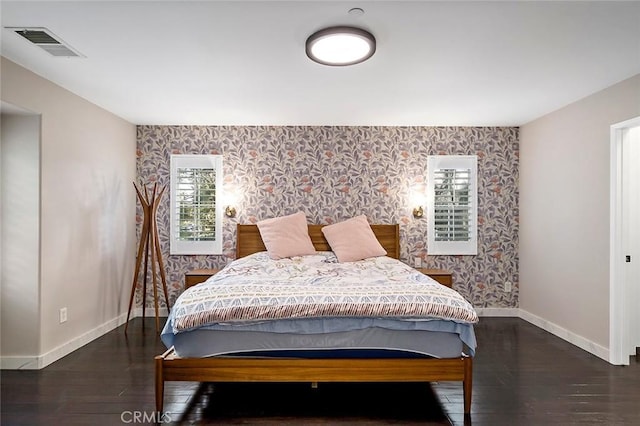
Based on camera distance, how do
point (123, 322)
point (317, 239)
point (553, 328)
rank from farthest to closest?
1. point (317, 239)
2. point (123, 322)
3. point (553, 328)

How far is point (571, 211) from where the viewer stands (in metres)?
4.31

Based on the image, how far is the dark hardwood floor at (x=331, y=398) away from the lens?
264 cm

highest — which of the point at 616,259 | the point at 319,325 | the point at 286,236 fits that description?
the point at 286,236

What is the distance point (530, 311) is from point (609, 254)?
160 cm

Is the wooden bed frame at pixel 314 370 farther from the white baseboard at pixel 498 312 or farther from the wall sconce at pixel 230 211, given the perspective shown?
the white baseboard at pixel 498 312

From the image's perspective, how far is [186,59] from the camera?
3088 millimetres

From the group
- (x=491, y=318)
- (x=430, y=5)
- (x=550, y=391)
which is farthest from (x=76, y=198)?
(x=491, y=318)

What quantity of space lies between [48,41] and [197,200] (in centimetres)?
277

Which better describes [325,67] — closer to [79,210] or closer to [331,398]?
[331,398]

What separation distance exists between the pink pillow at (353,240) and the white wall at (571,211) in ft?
6.18

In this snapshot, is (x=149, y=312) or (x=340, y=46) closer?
(x=340, y=46)

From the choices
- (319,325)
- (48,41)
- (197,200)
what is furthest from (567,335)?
(48,41)

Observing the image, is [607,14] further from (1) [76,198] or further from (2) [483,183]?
(1) [76,198]

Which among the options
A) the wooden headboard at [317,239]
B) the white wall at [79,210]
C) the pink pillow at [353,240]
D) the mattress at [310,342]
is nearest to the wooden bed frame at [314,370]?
the mattress at [310,342]
